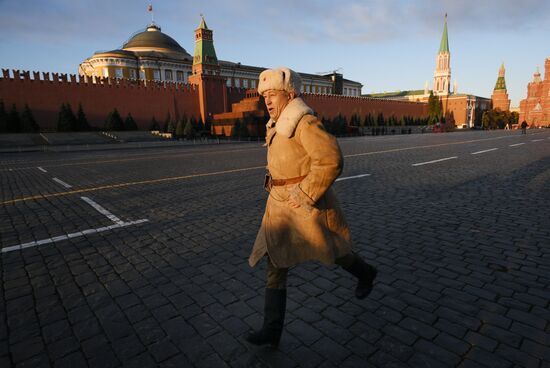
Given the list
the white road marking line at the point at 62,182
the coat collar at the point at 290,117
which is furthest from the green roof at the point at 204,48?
the coat collar at the point at 290,117

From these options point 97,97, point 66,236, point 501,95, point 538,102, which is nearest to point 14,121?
point 97,97

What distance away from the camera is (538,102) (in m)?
74.0

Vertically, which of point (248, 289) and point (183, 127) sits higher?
point (183, 127)

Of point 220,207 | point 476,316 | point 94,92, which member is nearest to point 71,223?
point 220,207

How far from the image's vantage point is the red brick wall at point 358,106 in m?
49.9

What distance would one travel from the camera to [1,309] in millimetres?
2672

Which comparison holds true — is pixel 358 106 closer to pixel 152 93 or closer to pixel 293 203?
pixel 152 93

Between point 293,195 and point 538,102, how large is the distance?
316 ft

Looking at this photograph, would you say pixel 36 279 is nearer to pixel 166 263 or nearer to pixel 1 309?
pixel 1 309

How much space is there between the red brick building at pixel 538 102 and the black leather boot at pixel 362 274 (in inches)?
3640

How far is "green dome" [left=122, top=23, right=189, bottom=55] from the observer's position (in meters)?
62.7

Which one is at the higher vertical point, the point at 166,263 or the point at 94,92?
the point at 94,92

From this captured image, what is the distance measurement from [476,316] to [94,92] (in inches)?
1472

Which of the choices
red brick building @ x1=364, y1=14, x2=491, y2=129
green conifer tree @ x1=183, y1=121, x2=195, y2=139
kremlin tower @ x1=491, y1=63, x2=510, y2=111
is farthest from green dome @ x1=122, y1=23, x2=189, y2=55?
kremlin tower @ x1=491, y1=63, x2=510, y2=111
